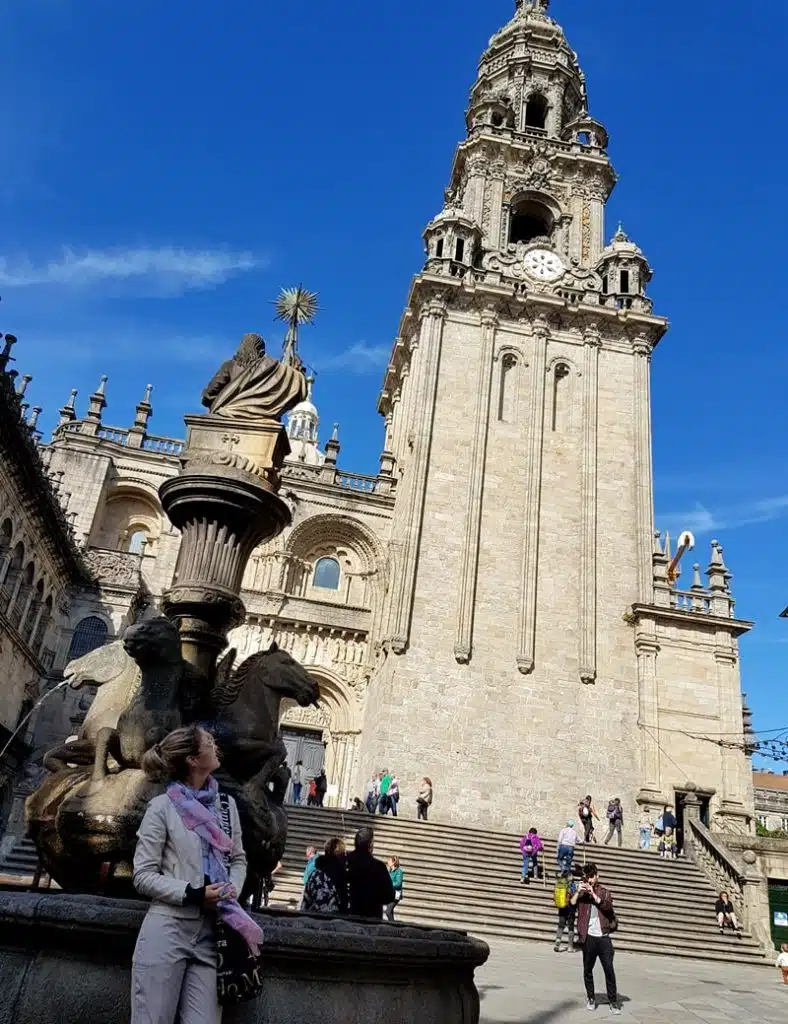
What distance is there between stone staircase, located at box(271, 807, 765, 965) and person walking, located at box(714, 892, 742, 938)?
0.19m

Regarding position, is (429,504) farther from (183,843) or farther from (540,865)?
(183,843)

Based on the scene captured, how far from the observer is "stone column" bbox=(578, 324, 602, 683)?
92.9ft

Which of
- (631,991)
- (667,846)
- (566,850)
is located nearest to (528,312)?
(667,846)

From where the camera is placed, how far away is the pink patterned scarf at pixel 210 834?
308cm

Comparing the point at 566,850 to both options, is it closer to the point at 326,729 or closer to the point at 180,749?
the point at 326,729

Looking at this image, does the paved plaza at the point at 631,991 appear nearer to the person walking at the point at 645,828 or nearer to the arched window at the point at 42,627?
the person walking at the point at 645,828

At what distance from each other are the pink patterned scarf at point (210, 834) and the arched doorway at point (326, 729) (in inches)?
1020

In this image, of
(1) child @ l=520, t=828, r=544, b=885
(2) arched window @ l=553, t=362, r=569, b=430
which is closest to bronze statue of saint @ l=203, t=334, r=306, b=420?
(1) child @ l=520, t=828, r=544, b=885

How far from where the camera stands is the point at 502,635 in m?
28.3

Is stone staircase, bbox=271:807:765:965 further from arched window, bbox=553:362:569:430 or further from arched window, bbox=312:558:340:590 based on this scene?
arched window, bbox=553:362:569:430

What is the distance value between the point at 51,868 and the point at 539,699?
75.4ft

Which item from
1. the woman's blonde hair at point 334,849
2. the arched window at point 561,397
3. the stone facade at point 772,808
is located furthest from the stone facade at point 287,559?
the stone facade at point 772,808

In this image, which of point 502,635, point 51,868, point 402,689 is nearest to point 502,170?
point 502,635

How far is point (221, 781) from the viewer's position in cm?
658
